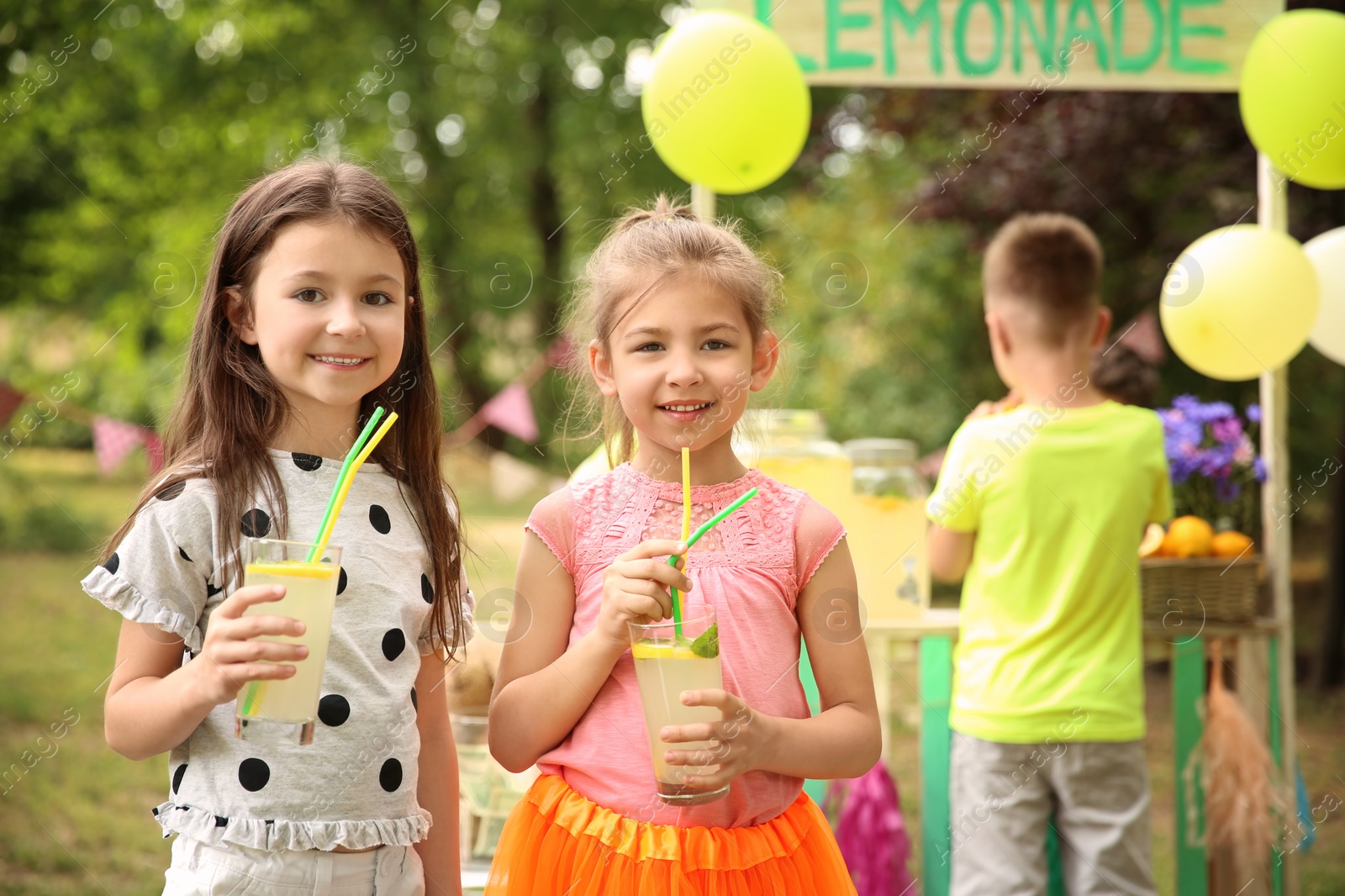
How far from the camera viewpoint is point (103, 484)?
13305mm

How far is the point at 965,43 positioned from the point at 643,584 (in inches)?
104

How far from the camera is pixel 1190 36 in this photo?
12.1 ft

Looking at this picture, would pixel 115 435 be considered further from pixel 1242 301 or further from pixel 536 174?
pixel 536 174

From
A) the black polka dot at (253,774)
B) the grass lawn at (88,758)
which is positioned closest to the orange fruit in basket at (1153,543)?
the grass lawn at (88,758)

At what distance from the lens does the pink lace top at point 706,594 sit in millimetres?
1757

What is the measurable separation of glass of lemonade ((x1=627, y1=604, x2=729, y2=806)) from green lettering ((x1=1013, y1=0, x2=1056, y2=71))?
2665 millimetres

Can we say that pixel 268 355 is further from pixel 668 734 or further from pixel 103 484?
pixel 103 484

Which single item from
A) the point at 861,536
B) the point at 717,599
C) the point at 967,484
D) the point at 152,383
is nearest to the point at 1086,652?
the point at 967,484

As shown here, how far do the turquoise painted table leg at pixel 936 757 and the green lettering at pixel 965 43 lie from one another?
1.76 meters

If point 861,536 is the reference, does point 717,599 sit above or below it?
below

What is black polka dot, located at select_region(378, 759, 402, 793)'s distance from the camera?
1688mm

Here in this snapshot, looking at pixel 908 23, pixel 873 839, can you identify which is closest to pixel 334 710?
pixel 873 839

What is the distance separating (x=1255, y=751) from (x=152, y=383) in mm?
10134

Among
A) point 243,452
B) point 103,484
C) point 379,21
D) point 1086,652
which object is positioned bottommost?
point 1086,652
